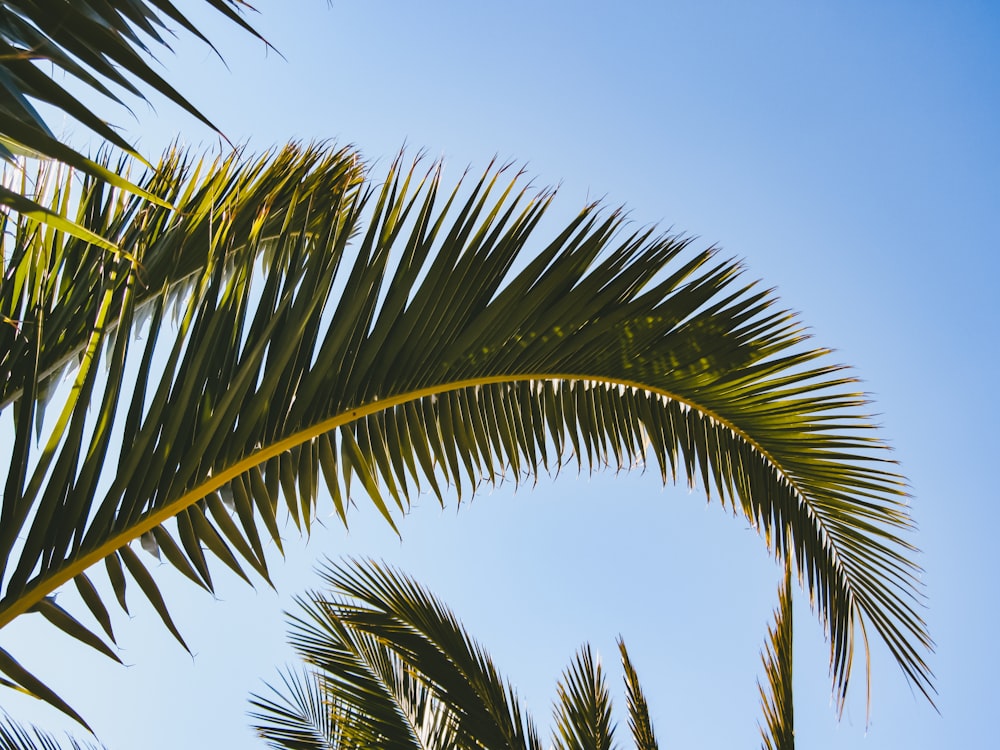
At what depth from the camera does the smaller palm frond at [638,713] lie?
445 centimetres

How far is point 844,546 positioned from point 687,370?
0.88 metres

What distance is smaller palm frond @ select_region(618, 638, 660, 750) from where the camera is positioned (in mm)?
4453

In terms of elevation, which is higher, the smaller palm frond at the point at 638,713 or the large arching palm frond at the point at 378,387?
the large arching palm frond at the point at 378,387

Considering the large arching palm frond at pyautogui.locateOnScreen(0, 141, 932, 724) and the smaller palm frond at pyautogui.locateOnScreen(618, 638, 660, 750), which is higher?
the large arching palm frond at pyautogui.locateOnScreen(0, 141, 932, 724)

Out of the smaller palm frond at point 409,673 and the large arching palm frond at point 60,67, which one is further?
the smaller palm frond at point 409,673

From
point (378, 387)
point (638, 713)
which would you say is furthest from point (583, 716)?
point (378, 387)

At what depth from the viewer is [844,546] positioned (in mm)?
2564

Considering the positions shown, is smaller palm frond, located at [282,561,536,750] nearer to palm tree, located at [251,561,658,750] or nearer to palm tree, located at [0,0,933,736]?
palm tree, located at [251,561,658,750]

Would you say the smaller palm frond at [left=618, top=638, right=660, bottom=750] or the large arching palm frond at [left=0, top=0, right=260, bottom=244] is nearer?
the large arching palm frond at [left=0, top=0, right=260, bottom=244]

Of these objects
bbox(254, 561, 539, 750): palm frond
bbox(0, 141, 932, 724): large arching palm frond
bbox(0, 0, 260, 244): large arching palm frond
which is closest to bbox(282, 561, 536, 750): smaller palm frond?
bbox(254, 561, 539, 750): palm frond

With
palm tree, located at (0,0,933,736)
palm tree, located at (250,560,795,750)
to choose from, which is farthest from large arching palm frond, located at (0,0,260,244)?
palm tree, located at (250,560,795,750)

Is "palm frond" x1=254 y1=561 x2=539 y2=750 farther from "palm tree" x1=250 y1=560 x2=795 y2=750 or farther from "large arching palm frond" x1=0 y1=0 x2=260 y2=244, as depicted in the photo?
"large arching palm frond" x1=0 y1=0 x2=260 y2=244

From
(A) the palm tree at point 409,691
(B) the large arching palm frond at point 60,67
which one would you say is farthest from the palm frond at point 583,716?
(B) the large arching palm frond at point 60,67

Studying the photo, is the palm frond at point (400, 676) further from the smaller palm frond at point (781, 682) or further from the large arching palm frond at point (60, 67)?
the large arching palm frond at point (60, 67)
